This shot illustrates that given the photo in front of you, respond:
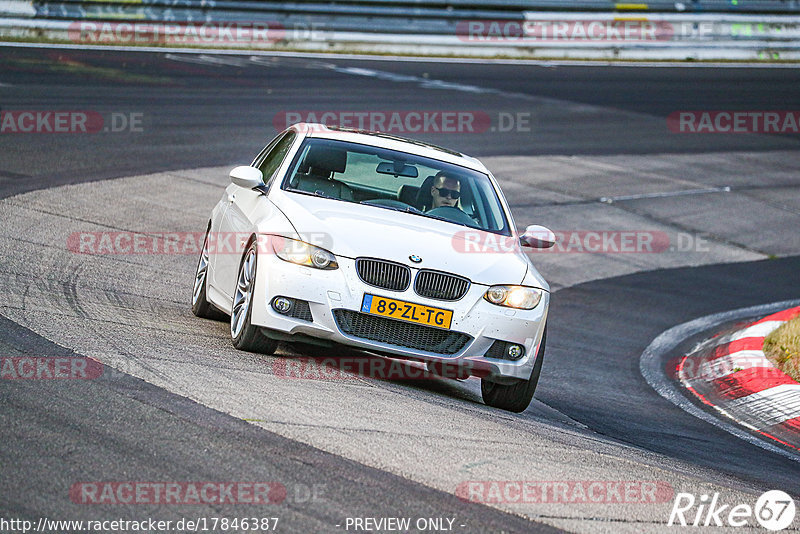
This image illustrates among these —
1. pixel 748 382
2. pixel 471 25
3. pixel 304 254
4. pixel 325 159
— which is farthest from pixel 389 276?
pixel 471 25

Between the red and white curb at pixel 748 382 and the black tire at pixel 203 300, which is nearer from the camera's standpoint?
the red and white curb at pixel 748 382

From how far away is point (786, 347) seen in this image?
10031mm

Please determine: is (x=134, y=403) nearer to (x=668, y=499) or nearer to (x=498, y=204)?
(x=668, y=499)

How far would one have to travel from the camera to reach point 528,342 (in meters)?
7.54

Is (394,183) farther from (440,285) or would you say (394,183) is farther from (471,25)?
(471,25)

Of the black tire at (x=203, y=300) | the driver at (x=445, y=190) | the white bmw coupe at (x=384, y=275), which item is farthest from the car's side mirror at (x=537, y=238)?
the black tire at (x=203, y=300)

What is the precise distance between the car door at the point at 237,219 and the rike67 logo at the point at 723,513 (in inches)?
142

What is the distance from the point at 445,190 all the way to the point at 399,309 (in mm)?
1622

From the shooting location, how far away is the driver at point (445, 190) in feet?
28.0

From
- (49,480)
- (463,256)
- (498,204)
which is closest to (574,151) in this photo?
(498,204)

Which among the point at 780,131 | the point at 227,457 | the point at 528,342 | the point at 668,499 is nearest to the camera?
the point at 227,457

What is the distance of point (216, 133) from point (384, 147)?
32.2 feet

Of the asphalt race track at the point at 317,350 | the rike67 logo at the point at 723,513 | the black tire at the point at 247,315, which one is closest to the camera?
the asphalt race track at the point at 317,350

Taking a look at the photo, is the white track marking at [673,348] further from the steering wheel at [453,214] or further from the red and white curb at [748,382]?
the steering wheel at [453,214]
